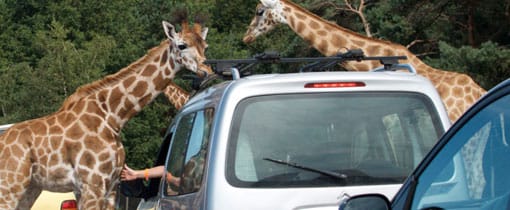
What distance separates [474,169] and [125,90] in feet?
36.6

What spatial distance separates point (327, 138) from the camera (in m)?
6.32

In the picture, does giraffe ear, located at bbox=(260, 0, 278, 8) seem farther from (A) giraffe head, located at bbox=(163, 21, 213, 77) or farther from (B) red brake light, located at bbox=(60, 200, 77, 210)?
(B) red brake light, located at bbox=(60, 200, 77, 210)

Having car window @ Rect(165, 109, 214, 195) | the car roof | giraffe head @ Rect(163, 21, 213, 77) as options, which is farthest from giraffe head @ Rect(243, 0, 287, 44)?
the car roof

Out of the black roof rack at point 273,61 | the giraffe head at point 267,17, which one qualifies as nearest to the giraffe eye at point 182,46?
the giraffe head at point 267,17

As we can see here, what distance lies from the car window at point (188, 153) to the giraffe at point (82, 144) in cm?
605

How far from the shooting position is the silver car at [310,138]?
6.11 meters

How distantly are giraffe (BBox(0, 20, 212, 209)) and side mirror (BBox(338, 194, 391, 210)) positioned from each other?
9.67 meters

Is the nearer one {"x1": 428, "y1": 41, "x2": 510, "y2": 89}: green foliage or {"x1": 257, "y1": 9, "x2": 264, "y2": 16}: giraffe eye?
{"x1": 257, "y1": 9, "x2": 264, "y2": 16}: giraffe eye

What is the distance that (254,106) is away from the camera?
20.7 feet

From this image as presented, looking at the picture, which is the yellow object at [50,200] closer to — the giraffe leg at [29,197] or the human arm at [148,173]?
the giraffe leg at [29,197]

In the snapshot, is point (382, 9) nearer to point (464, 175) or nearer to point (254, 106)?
point (254, 106)

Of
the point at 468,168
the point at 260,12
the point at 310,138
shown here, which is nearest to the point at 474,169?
the point at 468,168

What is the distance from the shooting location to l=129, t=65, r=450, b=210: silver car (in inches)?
241

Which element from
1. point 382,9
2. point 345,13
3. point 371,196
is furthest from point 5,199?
→ point 345,13
